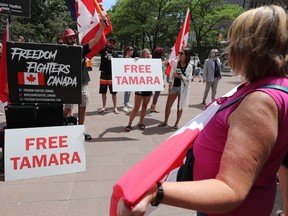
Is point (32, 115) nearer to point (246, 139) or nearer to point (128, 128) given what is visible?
point (128, 128)

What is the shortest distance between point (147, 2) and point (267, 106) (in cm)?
3459

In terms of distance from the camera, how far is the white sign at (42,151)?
2932 mm

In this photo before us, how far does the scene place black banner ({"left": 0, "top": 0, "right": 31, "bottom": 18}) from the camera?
14.4 feet

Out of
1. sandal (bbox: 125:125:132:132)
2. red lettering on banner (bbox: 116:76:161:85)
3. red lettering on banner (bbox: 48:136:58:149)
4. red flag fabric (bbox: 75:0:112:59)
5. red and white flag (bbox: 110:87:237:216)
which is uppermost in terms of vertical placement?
red flag fabric (bbox: 75:0:112:59)

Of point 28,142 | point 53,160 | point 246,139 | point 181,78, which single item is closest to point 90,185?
point 53,160

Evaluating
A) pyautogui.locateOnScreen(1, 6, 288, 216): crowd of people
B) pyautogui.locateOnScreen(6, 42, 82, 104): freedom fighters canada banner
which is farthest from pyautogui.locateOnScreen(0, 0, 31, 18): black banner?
pyautogui.locateOnScreen(1, 6, 288, 216): crowd of people

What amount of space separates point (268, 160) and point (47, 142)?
97.9 inches

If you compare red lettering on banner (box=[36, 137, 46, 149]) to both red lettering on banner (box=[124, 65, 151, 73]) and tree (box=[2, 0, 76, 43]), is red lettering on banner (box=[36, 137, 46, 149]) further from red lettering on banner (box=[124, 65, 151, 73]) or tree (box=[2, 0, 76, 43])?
tree (box=[2, 0, 76, 43])

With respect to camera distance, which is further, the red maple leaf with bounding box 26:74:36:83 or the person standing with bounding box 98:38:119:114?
the person standing with bounding box 98:38:119:114

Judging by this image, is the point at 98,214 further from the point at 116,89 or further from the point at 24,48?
the point at 116,89

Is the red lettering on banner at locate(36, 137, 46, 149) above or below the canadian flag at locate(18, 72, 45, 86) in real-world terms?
below

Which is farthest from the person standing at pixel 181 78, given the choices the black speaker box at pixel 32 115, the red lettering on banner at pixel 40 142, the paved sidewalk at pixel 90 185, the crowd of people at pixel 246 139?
the crowd of people at pixel 246 139

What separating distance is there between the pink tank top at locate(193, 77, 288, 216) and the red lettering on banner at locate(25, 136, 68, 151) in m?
2.11

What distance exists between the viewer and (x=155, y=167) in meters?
1.10
